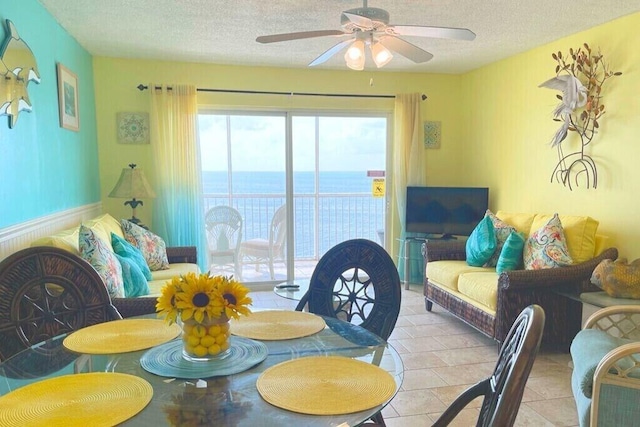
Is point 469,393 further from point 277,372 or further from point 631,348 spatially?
point 631,348

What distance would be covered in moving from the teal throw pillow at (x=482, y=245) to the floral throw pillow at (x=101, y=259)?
2.80 m

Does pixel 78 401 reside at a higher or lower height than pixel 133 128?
lower

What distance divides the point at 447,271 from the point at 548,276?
2.94ft

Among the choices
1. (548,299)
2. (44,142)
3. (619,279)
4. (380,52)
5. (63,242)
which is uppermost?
(380,52)

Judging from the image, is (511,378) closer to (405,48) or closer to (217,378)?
(217,378)

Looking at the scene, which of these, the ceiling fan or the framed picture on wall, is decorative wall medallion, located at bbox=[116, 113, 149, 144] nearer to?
the framed picture on wall

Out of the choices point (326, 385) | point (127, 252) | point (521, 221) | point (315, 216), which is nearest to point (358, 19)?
point (326, 385)

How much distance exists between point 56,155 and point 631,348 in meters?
3.54

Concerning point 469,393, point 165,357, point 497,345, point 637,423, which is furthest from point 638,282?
point 165,357

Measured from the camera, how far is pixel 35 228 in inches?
112

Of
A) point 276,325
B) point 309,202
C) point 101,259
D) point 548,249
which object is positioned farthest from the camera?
point 309,202

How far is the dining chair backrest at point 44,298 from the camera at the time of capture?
182 cm

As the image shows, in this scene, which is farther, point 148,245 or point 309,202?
point 309,202

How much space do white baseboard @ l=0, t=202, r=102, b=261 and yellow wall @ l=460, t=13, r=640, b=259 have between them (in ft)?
12.9
